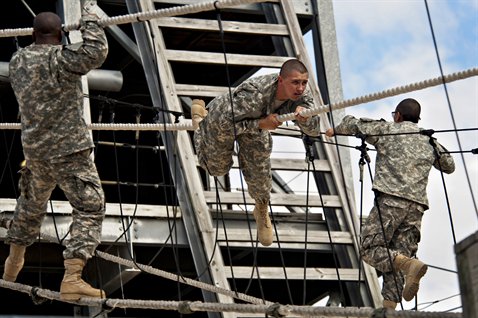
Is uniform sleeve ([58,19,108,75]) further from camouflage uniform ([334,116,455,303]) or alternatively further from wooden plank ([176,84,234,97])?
wooden plank ([176,84,234,97])

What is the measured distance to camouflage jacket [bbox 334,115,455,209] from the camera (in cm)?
847

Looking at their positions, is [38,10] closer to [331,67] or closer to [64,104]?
[331,67]

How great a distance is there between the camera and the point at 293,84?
25.2 feet

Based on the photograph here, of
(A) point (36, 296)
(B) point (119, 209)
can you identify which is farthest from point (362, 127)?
(B) point (119, 209)

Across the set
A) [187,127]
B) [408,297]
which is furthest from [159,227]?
[408,297]

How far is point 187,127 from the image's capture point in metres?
8.62

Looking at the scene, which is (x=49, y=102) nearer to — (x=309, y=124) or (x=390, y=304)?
(x=309, y=124)

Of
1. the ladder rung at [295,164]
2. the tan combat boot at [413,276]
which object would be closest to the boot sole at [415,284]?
the tan combat boot at [413,276]

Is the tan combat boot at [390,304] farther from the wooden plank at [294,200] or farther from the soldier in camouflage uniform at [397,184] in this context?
the wooden plank at [294,200]

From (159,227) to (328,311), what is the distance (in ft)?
15.6

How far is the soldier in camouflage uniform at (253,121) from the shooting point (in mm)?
7695

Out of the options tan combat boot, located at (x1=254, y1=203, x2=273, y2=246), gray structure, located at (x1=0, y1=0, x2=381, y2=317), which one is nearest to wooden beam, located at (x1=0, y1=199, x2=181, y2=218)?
gray structure, located at (x1=0, y1=0, x2=381, y2=317)

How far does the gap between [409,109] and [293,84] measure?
49.0 inches

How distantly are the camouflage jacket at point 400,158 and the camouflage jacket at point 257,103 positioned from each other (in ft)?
2.06
